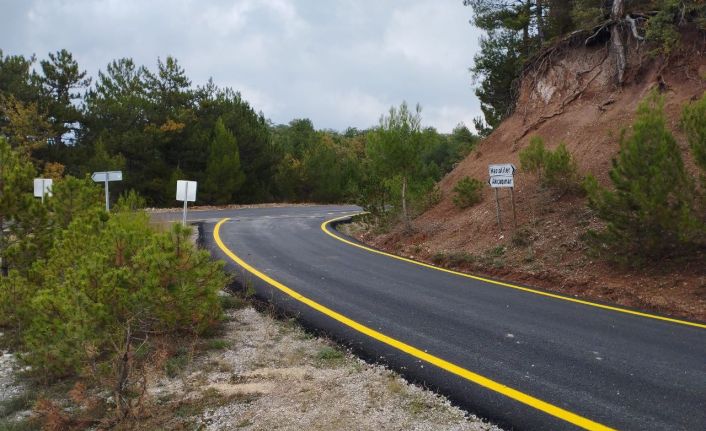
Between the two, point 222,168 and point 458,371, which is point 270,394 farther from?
point 222,168

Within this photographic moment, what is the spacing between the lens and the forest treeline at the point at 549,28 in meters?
13.9

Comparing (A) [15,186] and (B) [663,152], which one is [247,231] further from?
(B) [663,152]

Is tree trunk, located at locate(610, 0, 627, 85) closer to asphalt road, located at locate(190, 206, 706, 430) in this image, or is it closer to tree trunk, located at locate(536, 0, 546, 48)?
tree trunk, located at locate(536, 0, 546, 48)

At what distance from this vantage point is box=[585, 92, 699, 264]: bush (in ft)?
24.2

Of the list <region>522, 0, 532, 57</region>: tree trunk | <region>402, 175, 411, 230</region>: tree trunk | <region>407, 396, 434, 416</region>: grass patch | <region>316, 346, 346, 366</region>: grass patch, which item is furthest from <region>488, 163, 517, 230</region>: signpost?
<region>522, 0, 532, 57</region>: tree trunk

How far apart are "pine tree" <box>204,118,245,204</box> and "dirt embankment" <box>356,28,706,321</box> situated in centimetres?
1684

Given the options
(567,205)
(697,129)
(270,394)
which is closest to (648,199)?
(697,129)

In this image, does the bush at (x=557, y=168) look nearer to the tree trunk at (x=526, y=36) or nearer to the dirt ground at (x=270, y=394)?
the dirt ground at (x=270, y=394)

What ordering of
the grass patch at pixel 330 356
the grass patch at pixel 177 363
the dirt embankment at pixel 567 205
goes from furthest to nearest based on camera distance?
the dirt embankment at pixel 567 205, the grass patch at pixel 330 356, the grass patch at pixel 177 363

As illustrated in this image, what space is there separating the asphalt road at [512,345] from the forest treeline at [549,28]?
10.6m

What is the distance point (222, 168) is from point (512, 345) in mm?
28926

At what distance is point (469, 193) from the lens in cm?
1481

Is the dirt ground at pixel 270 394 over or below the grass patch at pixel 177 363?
below

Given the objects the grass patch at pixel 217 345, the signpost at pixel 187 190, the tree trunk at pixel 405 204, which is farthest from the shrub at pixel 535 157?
the grass patch at pixel 217 345
